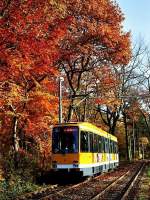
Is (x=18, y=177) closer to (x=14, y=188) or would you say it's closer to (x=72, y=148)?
(x=14, y=188)

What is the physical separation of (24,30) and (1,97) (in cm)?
373

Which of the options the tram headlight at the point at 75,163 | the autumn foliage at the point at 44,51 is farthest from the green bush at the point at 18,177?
the tram headlight at the point at 75,163

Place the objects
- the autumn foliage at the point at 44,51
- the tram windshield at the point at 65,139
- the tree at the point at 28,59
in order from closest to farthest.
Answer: the tree at the point at 28,59, the autumn foliage at the point at 44,51, the tram windshield at the point at 65,139

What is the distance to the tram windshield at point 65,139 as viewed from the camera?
2653 cm

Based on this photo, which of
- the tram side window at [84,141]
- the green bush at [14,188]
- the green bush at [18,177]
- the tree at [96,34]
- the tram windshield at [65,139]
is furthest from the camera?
the tree at [96,34]

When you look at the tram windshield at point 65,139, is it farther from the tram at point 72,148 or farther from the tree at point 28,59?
the tree at point 28,59

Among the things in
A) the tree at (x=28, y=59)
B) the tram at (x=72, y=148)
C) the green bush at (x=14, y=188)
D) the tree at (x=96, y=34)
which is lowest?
the green bush at (x=14, y=188)

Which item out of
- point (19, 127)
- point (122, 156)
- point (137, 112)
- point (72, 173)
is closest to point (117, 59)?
point (19, 127)

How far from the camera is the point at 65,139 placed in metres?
26.8

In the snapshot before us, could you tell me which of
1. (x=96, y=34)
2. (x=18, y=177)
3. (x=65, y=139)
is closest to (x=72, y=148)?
(x=65, y=139)

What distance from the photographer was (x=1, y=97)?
23016mm

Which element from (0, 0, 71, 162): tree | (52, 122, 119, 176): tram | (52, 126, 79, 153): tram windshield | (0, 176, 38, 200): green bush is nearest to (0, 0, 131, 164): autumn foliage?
(0, 0, 71, 162): tree

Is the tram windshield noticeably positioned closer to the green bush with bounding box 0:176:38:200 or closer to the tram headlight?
the tram headlight

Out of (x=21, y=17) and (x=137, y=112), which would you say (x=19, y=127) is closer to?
(x=21, y=17)
